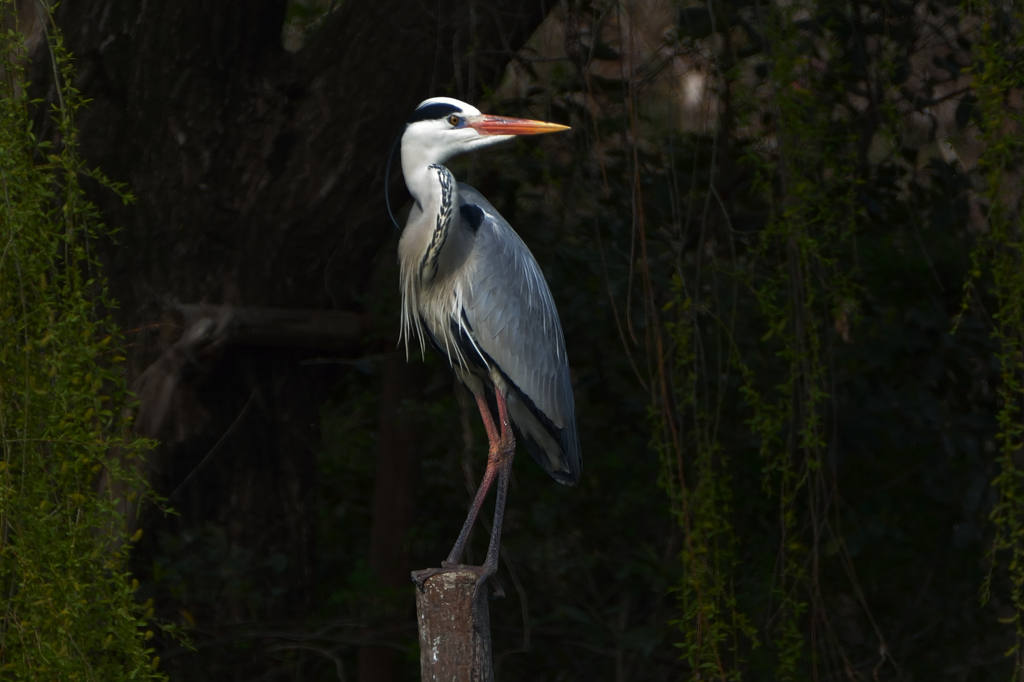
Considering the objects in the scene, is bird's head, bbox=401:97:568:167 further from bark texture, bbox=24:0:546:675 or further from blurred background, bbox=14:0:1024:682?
bark texture, bbox=24:0:546:675

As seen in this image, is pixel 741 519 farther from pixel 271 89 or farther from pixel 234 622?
pixel 271 89

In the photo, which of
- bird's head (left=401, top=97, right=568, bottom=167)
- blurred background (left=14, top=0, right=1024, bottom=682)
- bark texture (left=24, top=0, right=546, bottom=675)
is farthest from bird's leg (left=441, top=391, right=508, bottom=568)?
bark texture (left=24, top=0, right=546, bottom=675)

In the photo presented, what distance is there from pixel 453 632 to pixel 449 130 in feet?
3.49

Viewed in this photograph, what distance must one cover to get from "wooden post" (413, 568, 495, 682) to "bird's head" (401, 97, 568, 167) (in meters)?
0.91

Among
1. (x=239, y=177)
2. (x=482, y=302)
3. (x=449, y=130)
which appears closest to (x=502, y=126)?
(x=449, y=130)

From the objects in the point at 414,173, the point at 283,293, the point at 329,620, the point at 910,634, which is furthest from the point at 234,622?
the point at 910,634

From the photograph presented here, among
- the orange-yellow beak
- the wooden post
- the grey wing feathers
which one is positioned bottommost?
the wooden post

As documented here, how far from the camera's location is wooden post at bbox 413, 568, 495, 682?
2.26 m

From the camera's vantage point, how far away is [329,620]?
153 inches

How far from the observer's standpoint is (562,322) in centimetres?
350

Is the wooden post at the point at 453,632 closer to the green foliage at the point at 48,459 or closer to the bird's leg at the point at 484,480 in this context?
the bird's leg at the point at 484,480

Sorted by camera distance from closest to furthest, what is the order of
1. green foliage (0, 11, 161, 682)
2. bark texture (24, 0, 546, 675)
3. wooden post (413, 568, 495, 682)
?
green foliage (0, 11, 161, 682), wooden post (413, 568, 495, 682), bark texture (24, 0, 546, 675)

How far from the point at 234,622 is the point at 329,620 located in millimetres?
297

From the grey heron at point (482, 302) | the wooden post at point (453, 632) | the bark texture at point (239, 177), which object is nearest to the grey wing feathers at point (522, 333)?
the grey heron at point (482, 302)
